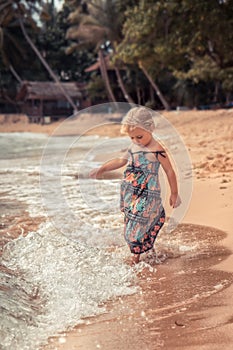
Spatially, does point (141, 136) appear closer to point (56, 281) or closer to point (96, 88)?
point (56, 281)

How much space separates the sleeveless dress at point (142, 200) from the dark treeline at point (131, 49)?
10220 mm

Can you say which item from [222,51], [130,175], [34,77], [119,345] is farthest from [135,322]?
[34,77]

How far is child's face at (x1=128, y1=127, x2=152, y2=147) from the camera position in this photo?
3.00m

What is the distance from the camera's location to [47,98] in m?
33.1

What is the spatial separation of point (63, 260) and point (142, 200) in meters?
0.85

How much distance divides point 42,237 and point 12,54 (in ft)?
107

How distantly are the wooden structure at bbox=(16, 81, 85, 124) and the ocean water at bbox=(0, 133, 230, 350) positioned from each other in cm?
2720

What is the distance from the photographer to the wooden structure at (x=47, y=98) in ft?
107

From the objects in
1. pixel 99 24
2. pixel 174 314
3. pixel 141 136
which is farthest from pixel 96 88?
pixel 174 314

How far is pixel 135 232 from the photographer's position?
312 centimetres

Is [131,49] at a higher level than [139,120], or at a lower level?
higher

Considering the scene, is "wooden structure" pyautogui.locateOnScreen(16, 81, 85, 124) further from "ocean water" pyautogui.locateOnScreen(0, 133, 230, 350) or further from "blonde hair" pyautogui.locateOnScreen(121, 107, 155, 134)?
"blonde hair" pyautogui.locateOnScreen(121, 107, 155, 134)

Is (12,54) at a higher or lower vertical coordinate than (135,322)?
higher

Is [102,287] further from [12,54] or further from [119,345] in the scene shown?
[12,54]
